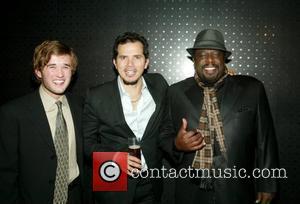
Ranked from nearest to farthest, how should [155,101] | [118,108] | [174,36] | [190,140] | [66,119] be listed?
[190,140] → [66,119] → [118,108] → [155,101] → [174,36]

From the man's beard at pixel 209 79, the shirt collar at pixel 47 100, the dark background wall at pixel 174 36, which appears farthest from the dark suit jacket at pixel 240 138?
the shirt collar at pixel 47 100

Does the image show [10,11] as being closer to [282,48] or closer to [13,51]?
[13,51]

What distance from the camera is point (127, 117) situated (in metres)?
2.56

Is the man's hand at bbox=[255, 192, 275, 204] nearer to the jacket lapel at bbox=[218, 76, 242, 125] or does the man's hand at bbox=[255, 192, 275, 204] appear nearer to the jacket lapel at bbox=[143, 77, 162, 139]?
the jacket lapel at bbox=[218, 76, 242, 125]

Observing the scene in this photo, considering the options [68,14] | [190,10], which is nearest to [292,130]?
[190,10]

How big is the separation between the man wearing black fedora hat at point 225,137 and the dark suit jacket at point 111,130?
248 mm

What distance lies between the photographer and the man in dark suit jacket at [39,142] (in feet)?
7.00

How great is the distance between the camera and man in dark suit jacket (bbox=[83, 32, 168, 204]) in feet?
8.23

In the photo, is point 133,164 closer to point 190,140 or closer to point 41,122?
point 190,140

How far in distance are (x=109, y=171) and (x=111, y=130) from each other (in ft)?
1.25

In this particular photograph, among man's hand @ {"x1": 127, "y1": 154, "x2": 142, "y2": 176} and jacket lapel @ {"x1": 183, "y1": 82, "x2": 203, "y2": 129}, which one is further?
jacket lapel @ {"x1": 183, "y1": 82, "x2": 203, "y2": 129}

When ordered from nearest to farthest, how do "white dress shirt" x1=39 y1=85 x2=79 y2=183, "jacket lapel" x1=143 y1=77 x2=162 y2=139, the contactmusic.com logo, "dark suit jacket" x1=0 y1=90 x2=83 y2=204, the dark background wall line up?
"dark suit jacket" x1=0 y1=90 x2=83 y2=204 → "white dress shirt" x1=39 y1=85 x2=79 y2=183 → the contactmusic.com logo → "jacket lapel" x1=143 y1=77 x2=162 y2=139 → the dark background wall

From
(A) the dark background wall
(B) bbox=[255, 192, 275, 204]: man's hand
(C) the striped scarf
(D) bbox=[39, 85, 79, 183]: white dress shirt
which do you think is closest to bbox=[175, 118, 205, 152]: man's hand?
(C) the striped scarf

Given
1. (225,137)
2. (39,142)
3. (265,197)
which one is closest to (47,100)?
(39,142)
